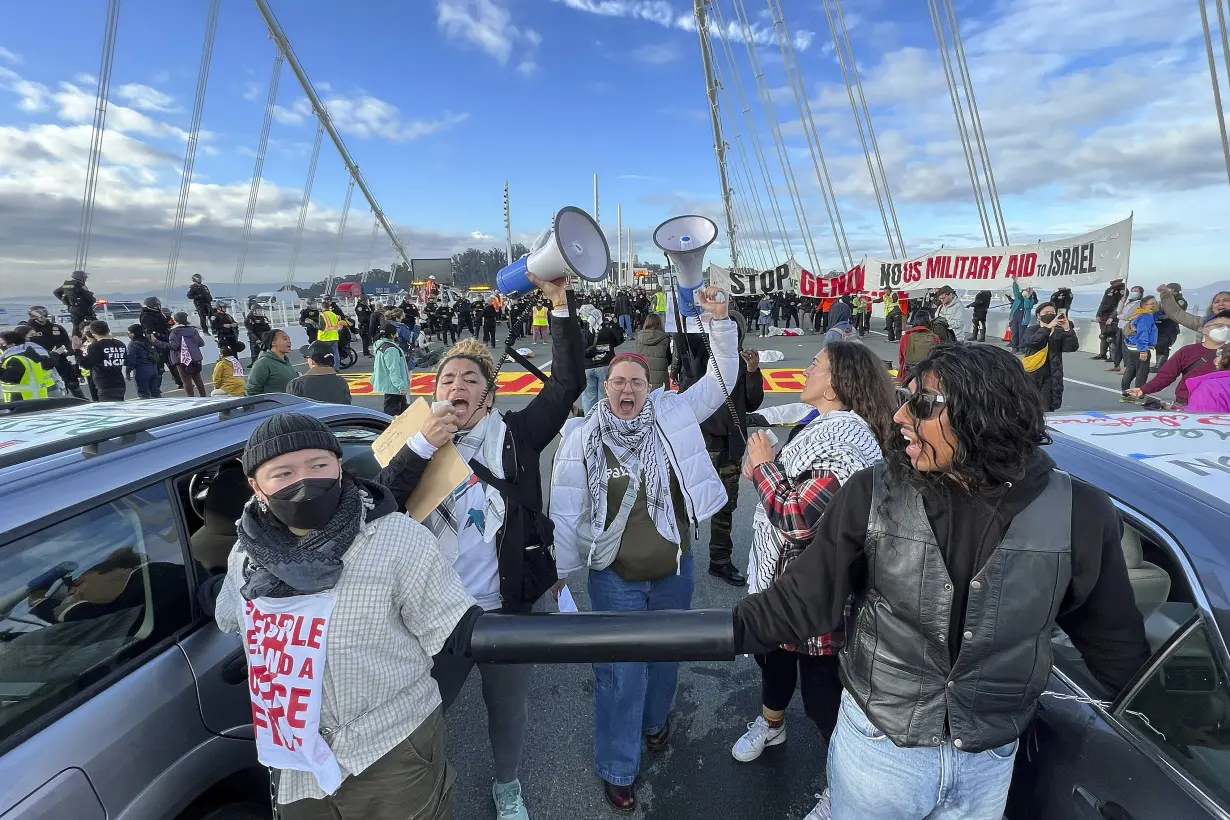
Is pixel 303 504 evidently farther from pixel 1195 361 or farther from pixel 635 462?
pixel 1195 361

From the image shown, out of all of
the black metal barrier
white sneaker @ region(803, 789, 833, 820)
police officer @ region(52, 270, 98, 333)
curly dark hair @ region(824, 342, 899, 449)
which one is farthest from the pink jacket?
police officer @ region(52, 270, 98, 333)

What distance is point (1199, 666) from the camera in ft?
4.20

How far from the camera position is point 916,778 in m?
1.30

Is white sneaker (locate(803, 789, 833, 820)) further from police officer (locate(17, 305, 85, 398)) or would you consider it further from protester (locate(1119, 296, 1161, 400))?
police officer (locate(17, 305, 85, 398))

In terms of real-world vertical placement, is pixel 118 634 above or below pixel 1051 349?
below

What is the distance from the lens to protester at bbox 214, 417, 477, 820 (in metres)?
1.39

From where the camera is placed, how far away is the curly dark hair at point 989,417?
1.11 m

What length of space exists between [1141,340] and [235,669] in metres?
11.9

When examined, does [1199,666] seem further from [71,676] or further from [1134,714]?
[71,676]

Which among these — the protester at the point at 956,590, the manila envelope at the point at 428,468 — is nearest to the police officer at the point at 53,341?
the manila envelope at the point at 428,468

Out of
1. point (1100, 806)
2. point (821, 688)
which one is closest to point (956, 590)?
point (1100, 806)

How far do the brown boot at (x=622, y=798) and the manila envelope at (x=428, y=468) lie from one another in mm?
1349

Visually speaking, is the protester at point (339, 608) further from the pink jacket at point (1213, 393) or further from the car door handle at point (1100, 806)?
the pink jacket at point (1213, 393)

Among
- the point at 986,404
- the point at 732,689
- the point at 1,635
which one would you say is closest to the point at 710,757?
the point at 732,689
